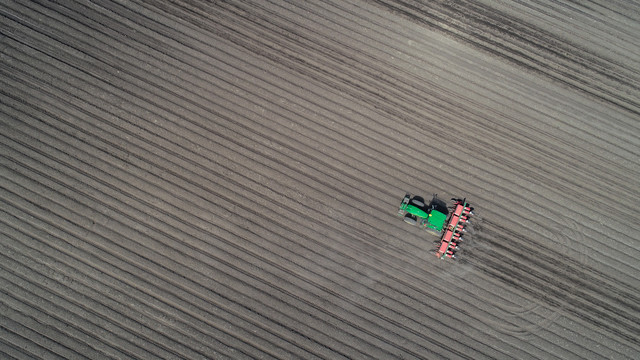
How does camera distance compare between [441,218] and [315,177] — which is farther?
[315,177]

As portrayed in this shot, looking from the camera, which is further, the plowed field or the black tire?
the black tire

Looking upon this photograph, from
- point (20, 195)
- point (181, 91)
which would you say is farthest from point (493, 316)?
point (20, 195)

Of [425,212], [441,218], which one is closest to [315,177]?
[425,212]

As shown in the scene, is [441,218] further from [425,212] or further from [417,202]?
[417,202]

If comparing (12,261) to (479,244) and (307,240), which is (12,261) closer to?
(307,240)

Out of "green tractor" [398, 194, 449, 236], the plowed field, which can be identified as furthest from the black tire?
the plowed field

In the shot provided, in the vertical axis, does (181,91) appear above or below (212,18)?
below

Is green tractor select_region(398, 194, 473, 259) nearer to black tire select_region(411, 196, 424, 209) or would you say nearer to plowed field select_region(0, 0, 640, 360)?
black tire select_region(411, 196, 424, 209)

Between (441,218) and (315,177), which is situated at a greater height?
(441,218)

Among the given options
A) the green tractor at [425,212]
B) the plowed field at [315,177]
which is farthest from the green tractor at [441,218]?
the plowed field at [315,177]
